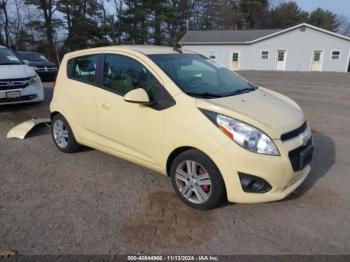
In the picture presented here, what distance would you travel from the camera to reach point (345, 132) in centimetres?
625

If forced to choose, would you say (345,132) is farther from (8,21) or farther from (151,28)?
(8,21)

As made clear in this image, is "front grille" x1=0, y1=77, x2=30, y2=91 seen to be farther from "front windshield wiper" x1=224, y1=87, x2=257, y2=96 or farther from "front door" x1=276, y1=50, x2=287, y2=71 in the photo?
"front door" x1=276, y1=50, x2=287, y2=71

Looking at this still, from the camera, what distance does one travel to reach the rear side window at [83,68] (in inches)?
170

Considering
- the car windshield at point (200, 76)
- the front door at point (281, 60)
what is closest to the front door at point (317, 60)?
the front door at point (281, 60)

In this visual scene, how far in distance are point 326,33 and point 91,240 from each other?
32254 mm

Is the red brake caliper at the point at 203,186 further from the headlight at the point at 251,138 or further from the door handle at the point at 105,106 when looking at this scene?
the door handle at the point at 105,106

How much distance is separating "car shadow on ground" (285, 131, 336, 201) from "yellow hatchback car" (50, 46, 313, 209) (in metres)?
0.37

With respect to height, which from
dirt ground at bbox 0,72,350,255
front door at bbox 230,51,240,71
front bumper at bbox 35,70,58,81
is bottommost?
front door at bbox 230,51,240,71

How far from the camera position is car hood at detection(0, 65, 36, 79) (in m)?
7.20

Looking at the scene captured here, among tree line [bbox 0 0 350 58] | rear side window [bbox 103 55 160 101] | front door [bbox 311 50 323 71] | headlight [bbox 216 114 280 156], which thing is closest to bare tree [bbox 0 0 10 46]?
tree line [bbox 0 0 350 58]

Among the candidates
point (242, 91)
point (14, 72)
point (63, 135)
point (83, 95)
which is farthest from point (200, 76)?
point (14, 72)

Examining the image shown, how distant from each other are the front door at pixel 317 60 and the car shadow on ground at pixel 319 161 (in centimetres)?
2717

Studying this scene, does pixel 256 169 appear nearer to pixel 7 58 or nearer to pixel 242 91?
pixel 242 91

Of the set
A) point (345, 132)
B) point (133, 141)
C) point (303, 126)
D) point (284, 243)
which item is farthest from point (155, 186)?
point (345, 132)
